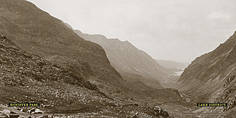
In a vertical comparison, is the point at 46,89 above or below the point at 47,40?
below

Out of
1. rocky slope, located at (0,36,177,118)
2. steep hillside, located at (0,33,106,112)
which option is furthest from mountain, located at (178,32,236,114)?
steep hillside, located at (0,33,106,112)

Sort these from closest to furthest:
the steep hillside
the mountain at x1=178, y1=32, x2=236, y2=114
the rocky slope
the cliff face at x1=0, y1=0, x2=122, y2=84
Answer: the rocky slope
the steep hillside
the mountain at x1=178, y1=32, x2=236, y2=114
the cliff face at x1=0, y1=0, x2=122, y2=84

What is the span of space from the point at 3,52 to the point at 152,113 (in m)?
21.9

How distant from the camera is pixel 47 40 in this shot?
52469 millimetres

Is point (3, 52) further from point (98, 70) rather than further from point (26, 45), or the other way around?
point (98, 70)

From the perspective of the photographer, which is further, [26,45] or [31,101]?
[26,45]

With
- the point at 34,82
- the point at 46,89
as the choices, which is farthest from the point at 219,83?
the point at 34,82

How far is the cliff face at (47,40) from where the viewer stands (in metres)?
46.0

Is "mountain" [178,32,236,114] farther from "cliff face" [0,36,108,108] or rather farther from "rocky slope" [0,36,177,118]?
"cliff face" [0,36,108,108]

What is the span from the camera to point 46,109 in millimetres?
17984

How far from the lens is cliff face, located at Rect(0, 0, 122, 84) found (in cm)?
4597

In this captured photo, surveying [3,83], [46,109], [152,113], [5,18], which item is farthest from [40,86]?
[5,18]

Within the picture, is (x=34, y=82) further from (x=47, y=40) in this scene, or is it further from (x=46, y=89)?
(x=47, y=40)

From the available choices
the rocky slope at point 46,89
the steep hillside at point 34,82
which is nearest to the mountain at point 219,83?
the rocky slope at point 46,89
